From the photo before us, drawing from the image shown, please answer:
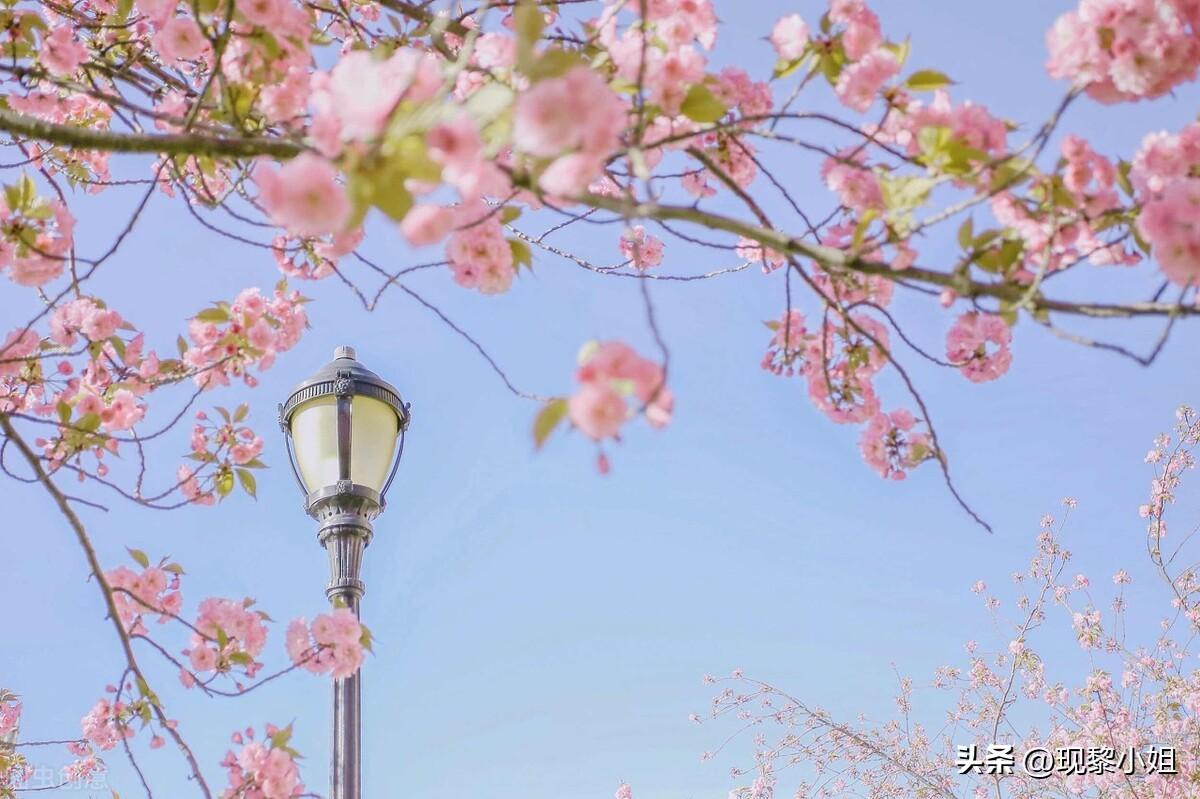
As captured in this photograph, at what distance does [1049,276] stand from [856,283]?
0.38 metres

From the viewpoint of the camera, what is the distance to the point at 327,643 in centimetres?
263

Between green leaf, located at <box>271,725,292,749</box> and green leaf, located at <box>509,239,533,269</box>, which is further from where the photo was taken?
green leaf, located at <box>271,725,292,749</box>

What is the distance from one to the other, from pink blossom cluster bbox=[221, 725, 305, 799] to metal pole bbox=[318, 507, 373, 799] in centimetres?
49

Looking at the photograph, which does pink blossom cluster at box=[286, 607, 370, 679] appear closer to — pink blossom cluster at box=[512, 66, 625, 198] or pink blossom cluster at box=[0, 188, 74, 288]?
pink blossom cluster at box=[0, 188, 74, 288]

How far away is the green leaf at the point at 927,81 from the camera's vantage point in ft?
5.56

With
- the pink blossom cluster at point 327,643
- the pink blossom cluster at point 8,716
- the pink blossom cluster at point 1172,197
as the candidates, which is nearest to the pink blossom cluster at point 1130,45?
the pink blossom cluster at point 1172,197

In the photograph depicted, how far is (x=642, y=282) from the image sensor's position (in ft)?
3.79

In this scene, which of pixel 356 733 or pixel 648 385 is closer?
pixel 648 385

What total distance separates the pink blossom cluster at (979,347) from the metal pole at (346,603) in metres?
1.87

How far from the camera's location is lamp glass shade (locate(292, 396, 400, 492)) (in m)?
3.37

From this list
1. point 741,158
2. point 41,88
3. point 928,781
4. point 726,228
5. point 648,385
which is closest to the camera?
point 648,385

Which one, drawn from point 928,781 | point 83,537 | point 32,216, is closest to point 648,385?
point 83,537

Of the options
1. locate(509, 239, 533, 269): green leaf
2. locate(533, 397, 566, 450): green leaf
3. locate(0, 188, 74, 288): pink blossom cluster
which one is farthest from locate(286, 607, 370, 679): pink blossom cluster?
locate(533, 397, 566, 450): green leaf

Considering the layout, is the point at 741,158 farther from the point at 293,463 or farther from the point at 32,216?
the point at 293,463
